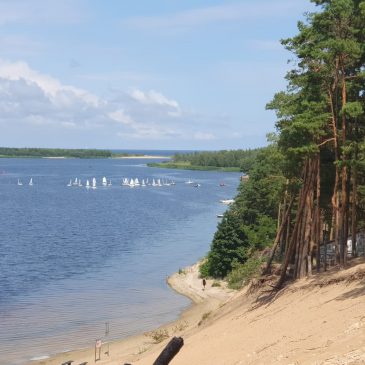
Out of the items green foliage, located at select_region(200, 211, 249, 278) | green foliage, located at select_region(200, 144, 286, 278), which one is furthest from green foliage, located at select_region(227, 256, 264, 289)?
green foliage, located at select_region(200, 144, 286, 278)

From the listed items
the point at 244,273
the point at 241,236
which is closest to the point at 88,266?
the point at 241,236

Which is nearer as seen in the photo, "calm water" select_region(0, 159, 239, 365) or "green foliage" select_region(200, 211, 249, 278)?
"calm water" select_region(0, 159, 239, 365)

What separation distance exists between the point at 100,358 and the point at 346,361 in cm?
2187

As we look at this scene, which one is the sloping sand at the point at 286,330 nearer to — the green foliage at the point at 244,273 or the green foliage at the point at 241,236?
the green foliage at the point at 244,273

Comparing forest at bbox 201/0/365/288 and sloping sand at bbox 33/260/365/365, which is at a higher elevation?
forest at bbox 201/0/365/288

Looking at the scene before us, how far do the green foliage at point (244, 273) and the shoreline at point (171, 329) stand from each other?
89cm

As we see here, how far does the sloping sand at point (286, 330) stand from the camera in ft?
53.8

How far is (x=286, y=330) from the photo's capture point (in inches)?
836

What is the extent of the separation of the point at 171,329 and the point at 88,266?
81.4ft

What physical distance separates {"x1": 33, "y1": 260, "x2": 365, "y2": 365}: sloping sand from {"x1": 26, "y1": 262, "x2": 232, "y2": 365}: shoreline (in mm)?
178

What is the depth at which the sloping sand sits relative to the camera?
16.4 m

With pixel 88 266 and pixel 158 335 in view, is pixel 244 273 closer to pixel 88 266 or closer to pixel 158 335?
pixel 158 335

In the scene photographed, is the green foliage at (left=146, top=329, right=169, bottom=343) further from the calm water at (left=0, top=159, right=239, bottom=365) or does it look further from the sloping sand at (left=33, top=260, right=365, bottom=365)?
the calm water at (left=0, top=159, right=239, bottom=365)

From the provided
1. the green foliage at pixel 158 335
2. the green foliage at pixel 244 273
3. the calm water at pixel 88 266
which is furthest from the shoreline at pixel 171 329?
the calm water at pixel 88 266
